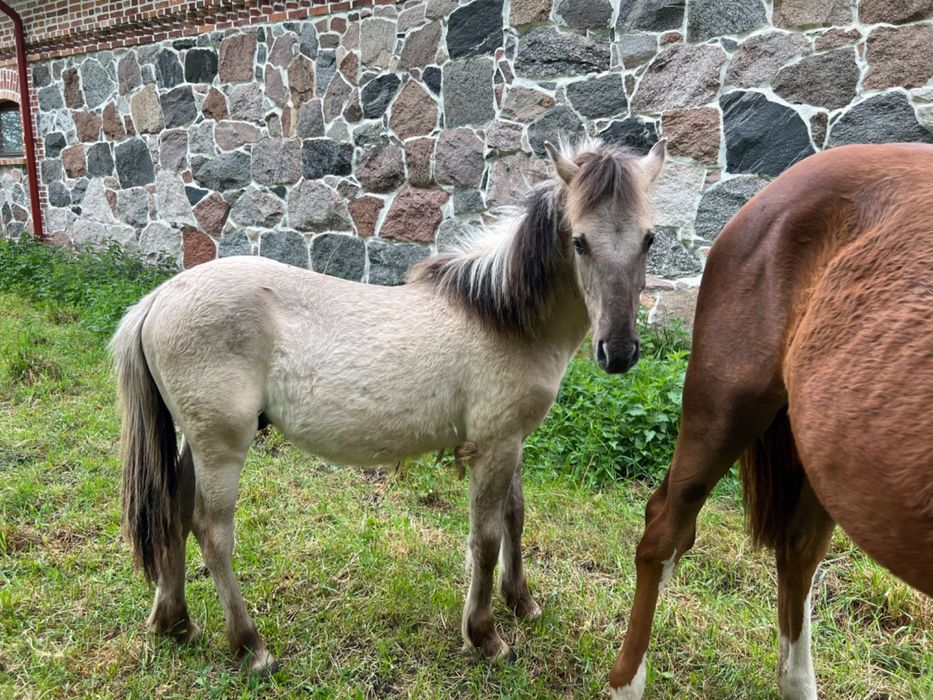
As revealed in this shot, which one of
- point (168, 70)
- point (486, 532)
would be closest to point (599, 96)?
point (486, 532)

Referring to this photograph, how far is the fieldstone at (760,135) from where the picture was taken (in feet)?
14.5

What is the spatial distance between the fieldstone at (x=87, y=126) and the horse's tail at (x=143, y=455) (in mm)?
7082

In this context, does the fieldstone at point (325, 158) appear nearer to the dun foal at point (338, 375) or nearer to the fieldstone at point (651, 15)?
the fieldstone at point (651, 15)

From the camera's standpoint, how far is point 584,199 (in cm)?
211


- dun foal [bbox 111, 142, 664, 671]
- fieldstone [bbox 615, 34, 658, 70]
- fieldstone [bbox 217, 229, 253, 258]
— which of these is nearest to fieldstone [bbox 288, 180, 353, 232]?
fieldstone [bbox 217, 229, 253, 258]

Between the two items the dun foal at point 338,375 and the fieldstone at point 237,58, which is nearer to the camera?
the dun foal at point 338,375

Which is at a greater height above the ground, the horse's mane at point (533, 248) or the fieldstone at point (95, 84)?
the fieldstone at point (95, 84)

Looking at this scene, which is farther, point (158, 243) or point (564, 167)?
point (158, 243)

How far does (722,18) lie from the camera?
4.51 metres

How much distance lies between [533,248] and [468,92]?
12.2 feet

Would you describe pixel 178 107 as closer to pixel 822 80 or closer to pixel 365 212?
pixel 365 212

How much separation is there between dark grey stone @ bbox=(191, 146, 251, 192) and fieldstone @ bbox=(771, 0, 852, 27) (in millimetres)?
4949

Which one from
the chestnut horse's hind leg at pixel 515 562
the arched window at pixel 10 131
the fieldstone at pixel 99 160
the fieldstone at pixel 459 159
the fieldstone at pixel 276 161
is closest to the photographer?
the chestnut horse's hind leg at pixel 515 562

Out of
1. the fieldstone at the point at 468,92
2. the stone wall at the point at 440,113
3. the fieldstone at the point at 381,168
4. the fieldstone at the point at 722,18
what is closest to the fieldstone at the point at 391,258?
the stone wall at the point at 440,113
